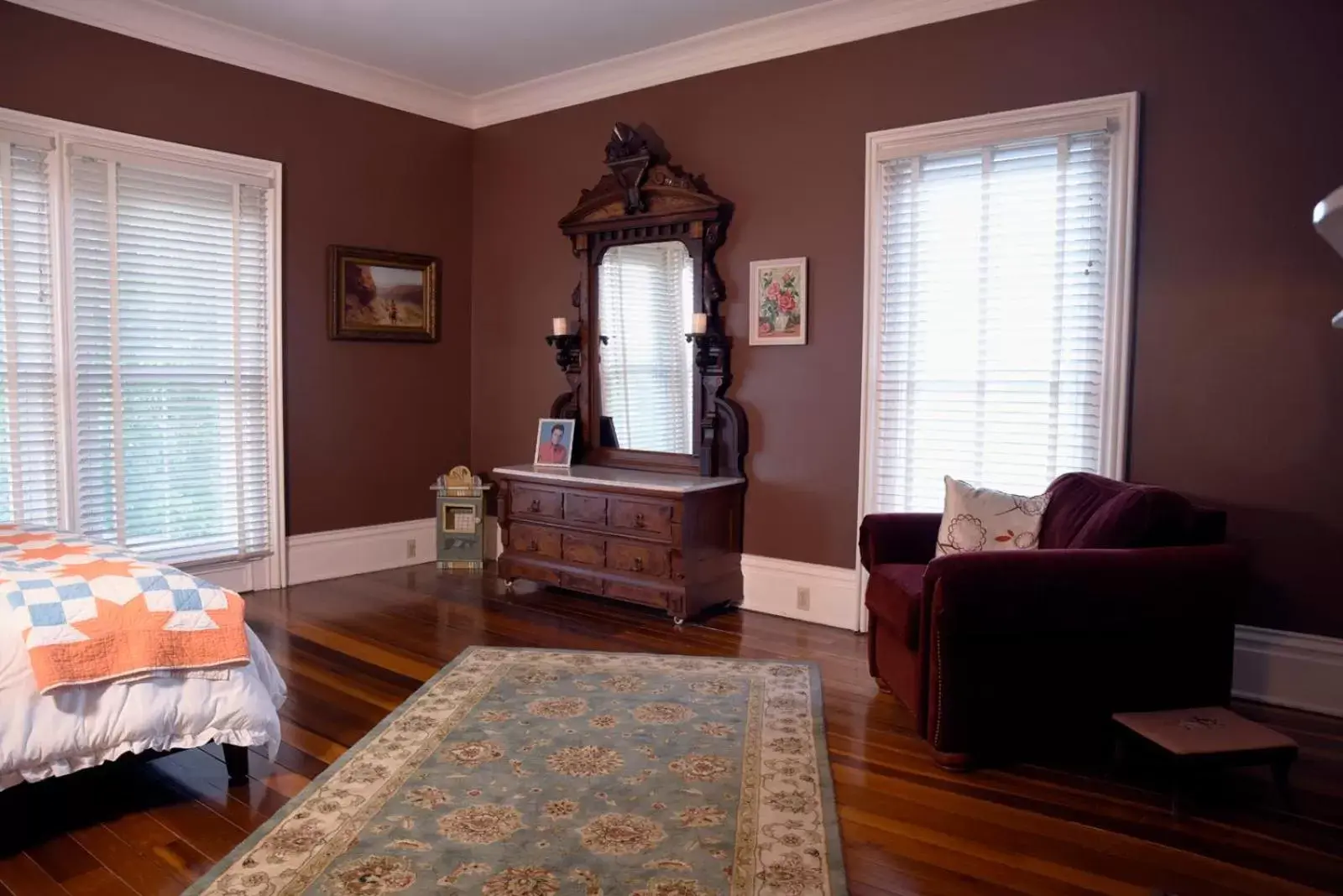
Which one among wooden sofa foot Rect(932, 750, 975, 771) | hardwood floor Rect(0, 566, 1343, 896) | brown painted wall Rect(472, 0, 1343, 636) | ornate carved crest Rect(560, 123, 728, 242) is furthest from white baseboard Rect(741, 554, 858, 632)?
ornate carved crest Rect(560, 123, 728, 242)

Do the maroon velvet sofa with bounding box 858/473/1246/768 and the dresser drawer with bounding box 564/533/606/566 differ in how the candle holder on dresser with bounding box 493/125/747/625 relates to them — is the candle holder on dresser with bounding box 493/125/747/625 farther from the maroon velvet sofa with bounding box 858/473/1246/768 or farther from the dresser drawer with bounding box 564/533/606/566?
the maroon velvet sofa with bounding box 858/473/1246/768

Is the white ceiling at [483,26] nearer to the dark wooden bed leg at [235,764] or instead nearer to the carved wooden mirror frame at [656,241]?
the carved wooden mirror frame at [656,241]

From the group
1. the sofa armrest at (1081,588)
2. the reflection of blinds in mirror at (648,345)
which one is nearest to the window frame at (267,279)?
the reflection of blinds in mirror at (648,345)

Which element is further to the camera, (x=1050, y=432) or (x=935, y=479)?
Answer: (x=935, y=479)

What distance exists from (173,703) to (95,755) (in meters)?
0.21

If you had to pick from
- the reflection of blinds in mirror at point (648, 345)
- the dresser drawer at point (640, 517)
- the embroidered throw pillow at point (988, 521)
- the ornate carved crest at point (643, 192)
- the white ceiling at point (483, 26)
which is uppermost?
the white ceiling at point (483, 26)

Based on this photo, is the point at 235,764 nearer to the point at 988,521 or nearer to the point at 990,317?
the point at 988,521

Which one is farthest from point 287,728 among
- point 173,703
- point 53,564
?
point 53,564

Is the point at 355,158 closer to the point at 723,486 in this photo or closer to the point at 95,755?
the point at 723,486

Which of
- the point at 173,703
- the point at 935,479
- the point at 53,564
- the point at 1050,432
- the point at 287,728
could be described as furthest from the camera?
the point at 935,479

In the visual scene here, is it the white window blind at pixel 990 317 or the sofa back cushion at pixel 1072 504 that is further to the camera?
the white window blind at pixel 990 317

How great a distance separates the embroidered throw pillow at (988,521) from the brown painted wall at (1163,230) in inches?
25.2

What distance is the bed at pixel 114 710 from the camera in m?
2.32

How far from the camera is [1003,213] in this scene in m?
3.95
